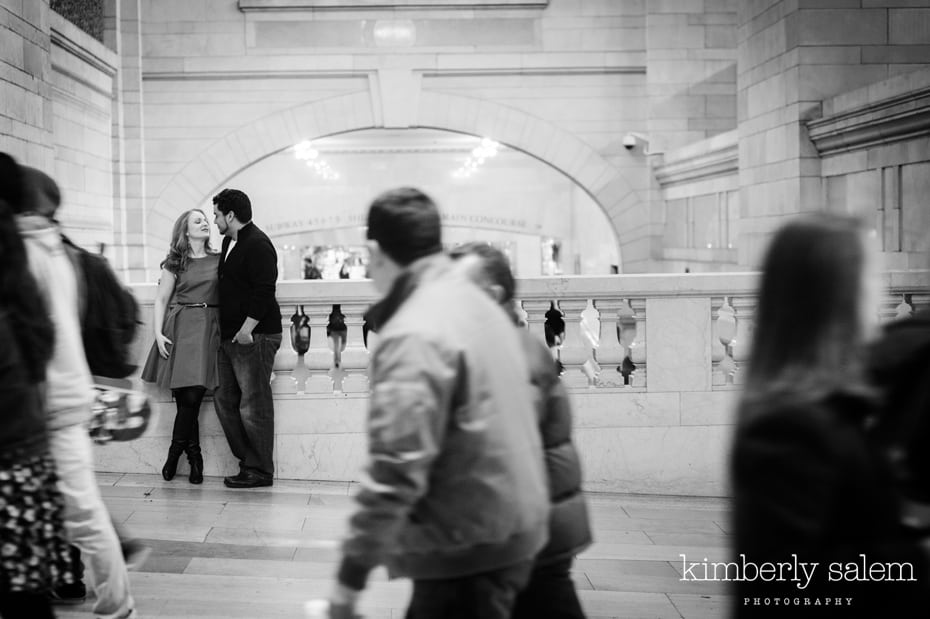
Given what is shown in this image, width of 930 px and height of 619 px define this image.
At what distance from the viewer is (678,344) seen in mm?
7223

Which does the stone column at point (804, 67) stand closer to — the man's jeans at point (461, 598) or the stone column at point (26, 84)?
the stone column at point (26, 84)

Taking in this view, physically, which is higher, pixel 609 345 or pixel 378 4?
pixel 378 4

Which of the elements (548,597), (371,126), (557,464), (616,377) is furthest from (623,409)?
(371,126)

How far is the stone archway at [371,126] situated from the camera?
64.2ft

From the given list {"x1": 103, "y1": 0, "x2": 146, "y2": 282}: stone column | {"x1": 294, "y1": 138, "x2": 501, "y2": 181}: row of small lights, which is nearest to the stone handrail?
{"x1": 103, "y1": 0, "x2": 146, "y2": 282}: stone column

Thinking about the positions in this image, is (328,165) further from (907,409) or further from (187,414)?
(907,409)

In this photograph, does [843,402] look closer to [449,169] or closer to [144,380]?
[144,380]

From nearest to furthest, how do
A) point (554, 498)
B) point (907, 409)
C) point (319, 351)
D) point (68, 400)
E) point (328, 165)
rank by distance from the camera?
point (907, 409)
point (554, 498)
point (68, 400)
point (319, 351)
point (328, 165)

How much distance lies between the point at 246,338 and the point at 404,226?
3.95 metres

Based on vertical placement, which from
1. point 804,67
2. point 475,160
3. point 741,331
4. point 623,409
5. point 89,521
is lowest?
point 623,409

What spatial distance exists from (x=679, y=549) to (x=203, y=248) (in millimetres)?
3147

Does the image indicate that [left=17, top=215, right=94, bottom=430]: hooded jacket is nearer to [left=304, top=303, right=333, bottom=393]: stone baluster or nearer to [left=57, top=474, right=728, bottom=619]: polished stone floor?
[left=57, top=474, right=728, bottom=619]: polished stone floor

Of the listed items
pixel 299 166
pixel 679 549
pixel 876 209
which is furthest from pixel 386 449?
pixel 299 166

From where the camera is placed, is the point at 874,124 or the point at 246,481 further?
the point at 874,124
